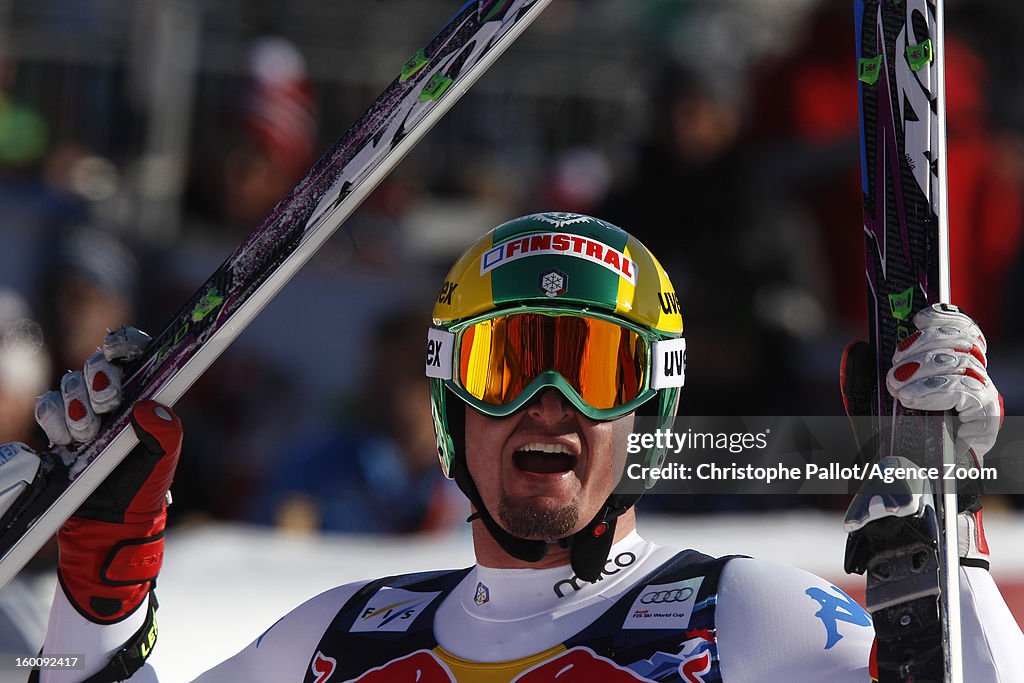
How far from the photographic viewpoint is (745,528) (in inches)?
209

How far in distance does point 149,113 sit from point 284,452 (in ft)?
8.85

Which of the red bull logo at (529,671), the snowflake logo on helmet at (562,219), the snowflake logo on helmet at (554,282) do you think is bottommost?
the red bull logo at (529,671)

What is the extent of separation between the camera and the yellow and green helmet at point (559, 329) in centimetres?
272

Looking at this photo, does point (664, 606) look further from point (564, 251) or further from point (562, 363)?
point (564, 251)

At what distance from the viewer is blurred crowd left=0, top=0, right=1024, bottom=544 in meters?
5.72

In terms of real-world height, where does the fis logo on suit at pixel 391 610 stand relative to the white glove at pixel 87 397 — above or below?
below

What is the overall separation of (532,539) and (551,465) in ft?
0.54

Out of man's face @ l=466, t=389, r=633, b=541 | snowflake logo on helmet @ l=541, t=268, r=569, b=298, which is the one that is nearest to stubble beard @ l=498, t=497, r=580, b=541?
man's face @ l=466, t=389, r=633, b=541

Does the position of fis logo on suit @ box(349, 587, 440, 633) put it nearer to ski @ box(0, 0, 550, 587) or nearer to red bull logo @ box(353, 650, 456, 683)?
red bull logo @ box(353, 650, 456, 683)

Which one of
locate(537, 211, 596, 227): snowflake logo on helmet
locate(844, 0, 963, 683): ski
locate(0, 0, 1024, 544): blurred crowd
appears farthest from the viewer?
locate(0, 0, 1024, 544): blurred crowd

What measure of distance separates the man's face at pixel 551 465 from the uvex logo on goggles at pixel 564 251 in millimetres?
304

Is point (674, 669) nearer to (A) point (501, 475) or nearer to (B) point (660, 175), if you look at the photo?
(A) point (501, 475)

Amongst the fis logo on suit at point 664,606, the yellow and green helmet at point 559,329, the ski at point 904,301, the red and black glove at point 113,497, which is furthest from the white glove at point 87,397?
the ski at point 904,301

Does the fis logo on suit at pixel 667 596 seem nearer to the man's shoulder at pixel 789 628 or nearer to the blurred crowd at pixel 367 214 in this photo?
the man's shoulder at pixel 789 628
